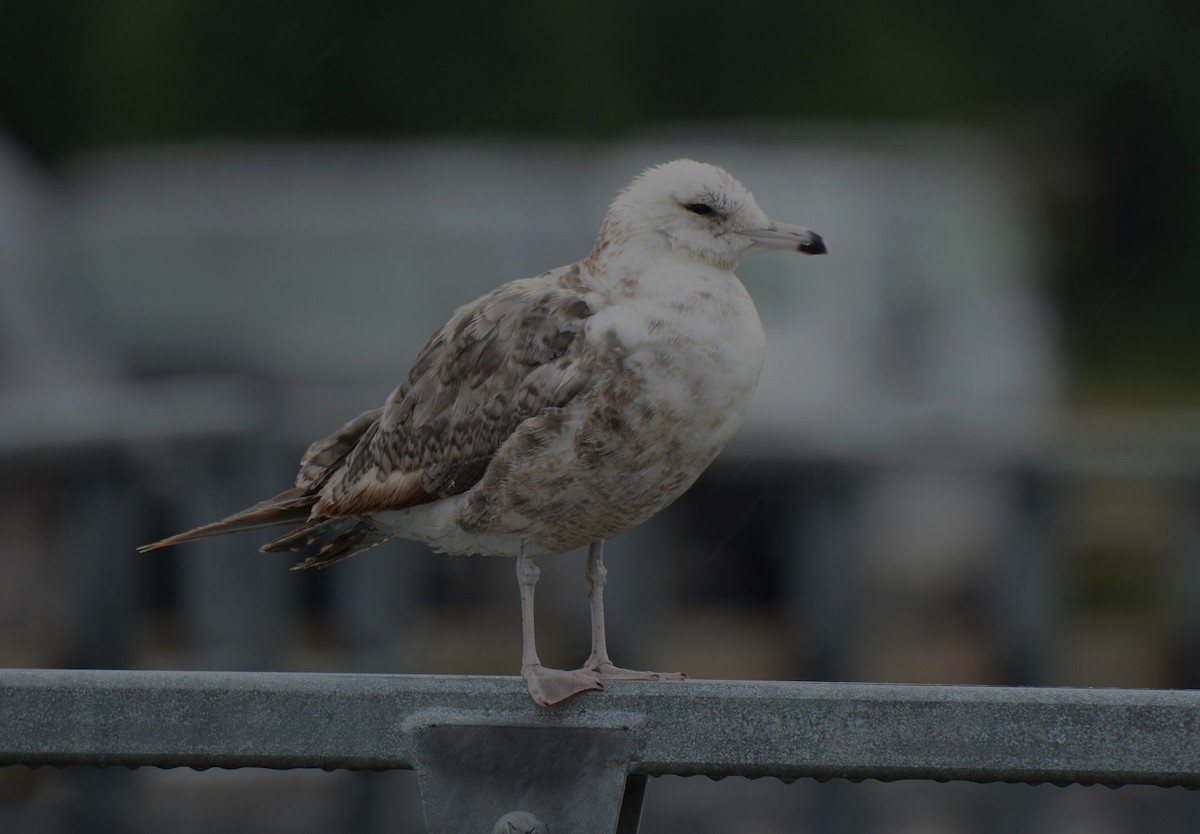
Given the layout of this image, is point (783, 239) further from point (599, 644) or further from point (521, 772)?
point (521, 772)

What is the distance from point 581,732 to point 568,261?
7018mm

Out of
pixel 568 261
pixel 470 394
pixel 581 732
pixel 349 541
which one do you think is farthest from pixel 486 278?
pixel 581 732

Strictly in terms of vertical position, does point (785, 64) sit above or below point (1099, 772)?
below

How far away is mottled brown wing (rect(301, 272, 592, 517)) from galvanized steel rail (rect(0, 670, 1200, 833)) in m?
0.66

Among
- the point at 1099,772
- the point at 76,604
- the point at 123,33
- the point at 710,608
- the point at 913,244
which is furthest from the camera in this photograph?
the point at 123,33

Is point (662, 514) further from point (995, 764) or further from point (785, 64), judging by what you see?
point (785, 64)

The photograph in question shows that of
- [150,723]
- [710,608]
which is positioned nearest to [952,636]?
[710,608]

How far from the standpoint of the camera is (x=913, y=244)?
10156mm

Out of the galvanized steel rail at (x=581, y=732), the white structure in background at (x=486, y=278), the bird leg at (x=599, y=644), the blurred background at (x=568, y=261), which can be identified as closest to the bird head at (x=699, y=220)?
the bird leg at (x=599, y=644)

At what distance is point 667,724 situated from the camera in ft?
7.78

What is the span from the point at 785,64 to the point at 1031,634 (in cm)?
1095

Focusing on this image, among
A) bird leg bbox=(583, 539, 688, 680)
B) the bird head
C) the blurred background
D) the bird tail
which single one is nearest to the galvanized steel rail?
bird leg bbox=(583, 539, 688, 680)

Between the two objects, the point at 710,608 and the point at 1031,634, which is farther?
the point at 710,608

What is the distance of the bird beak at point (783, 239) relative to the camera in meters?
3.00
